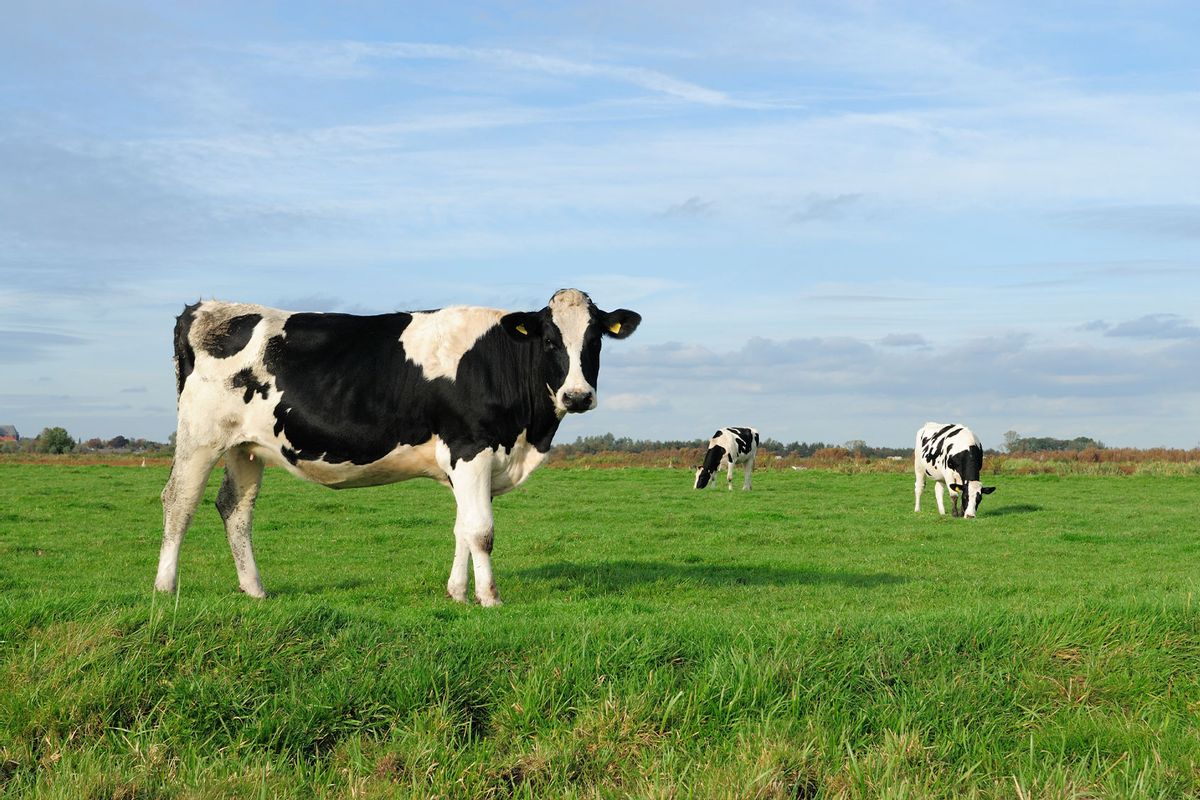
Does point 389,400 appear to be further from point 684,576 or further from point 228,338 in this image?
point 684,576

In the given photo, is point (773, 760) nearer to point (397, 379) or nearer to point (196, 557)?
point (397, 379)

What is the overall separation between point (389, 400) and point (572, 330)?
2.07m

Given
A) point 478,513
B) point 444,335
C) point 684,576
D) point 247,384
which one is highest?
point 444,335

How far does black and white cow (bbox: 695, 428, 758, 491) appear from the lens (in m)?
36.9

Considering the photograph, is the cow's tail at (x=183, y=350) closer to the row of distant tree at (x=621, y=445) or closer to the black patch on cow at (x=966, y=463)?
the black patch on cow at (x=966, y=463)

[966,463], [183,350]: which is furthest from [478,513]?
[966,463]

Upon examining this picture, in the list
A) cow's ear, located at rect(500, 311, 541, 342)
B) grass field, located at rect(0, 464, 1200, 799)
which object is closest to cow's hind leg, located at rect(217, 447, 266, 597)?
grass field, located at rect(0, 464, 1200, 799)

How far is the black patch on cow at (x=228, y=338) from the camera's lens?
38.6 feet

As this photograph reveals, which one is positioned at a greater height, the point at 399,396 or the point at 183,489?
the point at 399,396

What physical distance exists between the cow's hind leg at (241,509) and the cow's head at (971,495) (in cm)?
1909

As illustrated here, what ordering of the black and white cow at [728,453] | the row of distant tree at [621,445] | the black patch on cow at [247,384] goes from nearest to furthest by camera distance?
the black patch on cow at [247,384], the black and white cow at [728,453], the row of distant tree at [621,445]

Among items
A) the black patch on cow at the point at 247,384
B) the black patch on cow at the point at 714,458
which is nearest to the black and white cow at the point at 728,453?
the black patch on cow at the point at 714,458

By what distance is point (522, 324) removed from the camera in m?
11.6

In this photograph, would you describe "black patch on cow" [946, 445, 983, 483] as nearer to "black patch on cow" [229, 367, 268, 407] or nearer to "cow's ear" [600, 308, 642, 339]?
"cow's ear" [600, 308, 642, 339]
